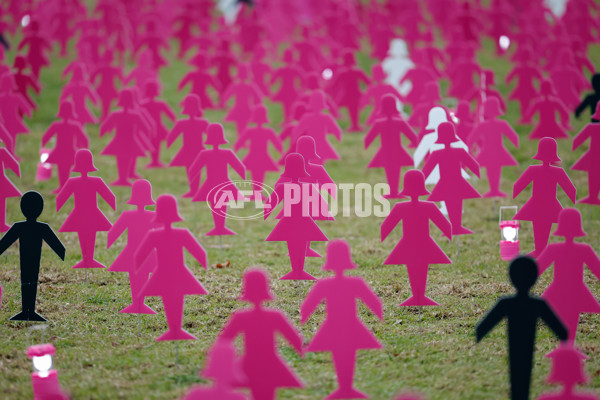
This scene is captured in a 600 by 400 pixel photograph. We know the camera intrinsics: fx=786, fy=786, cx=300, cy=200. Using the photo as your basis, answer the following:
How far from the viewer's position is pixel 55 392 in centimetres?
543

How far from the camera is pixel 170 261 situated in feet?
20.2

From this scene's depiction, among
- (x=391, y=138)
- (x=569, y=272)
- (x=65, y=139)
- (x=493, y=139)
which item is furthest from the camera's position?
(x=65, y=139)

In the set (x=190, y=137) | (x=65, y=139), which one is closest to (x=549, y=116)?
(x=190, y=137)

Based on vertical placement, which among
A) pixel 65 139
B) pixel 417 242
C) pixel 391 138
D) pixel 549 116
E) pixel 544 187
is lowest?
pixel 417 242

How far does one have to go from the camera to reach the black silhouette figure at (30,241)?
22.0 ft

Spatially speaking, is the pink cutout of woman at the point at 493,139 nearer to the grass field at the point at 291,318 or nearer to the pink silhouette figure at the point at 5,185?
the grass field at the point at 291,318

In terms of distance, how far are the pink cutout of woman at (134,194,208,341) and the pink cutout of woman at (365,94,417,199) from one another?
375 centimetres

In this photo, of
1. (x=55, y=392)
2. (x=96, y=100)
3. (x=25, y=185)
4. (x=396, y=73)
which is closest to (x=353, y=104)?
(x=396, y=73)

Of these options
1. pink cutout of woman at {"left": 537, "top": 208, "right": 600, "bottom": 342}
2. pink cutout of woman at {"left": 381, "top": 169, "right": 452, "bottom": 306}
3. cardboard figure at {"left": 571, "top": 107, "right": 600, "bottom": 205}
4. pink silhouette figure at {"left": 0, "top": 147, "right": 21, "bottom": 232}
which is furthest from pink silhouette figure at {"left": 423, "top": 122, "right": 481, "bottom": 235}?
pink silhouette figure at {"left": 0, "top": 147, "right": 21, "bottom": 232}

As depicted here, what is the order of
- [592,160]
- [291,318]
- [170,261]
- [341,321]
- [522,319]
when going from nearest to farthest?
1. [522,319]
2. [341,321]
3. [170,261]
4. [291,318]
5. [592,160]

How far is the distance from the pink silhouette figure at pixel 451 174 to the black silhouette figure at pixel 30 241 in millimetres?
3759

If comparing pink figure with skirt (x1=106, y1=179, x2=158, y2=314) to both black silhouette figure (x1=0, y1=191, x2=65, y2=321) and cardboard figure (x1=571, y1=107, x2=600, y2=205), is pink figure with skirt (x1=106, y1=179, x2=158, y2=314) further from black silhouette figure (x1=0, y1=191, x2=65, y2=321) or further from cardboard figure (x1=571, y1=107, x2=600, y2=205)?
cardboard figure (x1=571, y1=107, x2=600, y2=205)

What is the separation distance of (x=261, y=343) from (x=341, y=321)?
2.42ft

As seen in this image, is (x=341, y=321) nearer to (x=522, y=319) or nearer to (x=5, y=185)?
(x=522, y=319)
